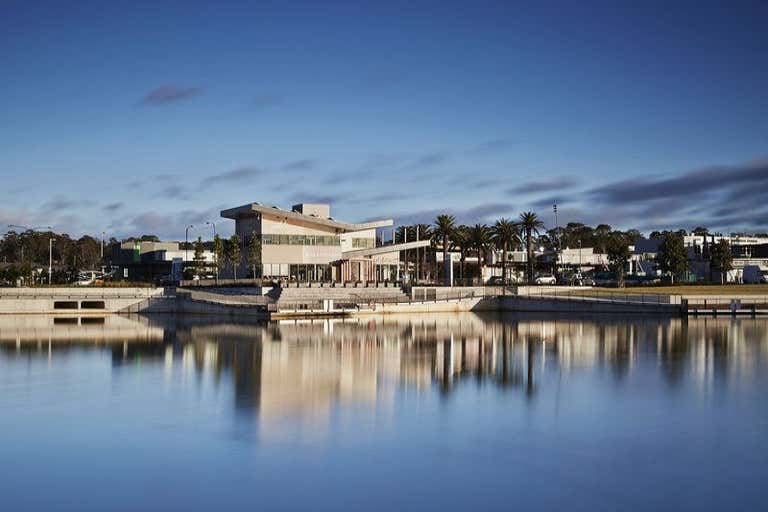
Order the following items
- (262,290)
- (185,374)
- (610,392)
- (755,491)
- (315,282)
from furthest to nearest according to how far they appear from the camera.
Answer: (315,282), (262,290), (185,374), (610,392), (755,491)

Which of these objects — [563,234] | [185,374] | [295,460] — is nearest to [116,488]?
[295,460]

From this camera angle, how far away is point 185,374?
96.4 feet

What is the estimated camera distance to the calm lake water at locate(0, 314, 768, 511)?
46.5 feet

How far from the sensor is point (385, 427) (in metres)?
19.3

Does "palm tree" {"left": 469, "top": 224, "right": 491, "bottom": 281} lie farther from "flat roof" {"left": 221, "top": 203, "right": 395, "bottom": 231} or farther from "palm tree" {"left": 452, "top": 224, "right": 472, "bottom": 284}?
"flat roof" {"left": 221, "top": 203, "right": 395, "bottom": 231}

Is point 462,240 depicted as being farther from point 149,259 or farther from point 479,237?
point 149,259

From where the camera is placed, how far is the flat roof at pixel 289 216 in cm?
7000

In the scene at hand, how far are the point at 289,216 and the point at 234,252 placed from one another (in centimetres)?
594

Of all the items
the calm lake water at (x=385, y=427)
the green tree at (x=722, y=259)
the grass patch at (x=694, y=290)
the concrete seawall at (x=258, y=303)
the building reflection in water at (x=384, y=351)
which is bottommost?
the calm lake water at (x=385, y=427)

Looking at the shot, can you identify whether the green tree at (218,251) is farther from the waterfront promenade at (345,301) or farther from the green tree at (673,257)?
the green tree at (673,257)

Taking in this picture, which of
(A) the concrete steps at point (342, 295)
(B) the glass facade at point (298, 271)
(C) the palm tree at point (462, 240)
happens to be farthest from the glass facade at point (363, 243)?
(C) the palm tree at point (462, 240)

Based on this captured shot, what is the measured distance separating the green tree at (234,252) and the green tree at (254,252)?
3.89ft

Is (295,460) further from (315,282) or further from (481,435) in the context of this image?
(315,282)

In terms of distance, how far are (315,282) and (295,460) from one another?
54.8 meters
